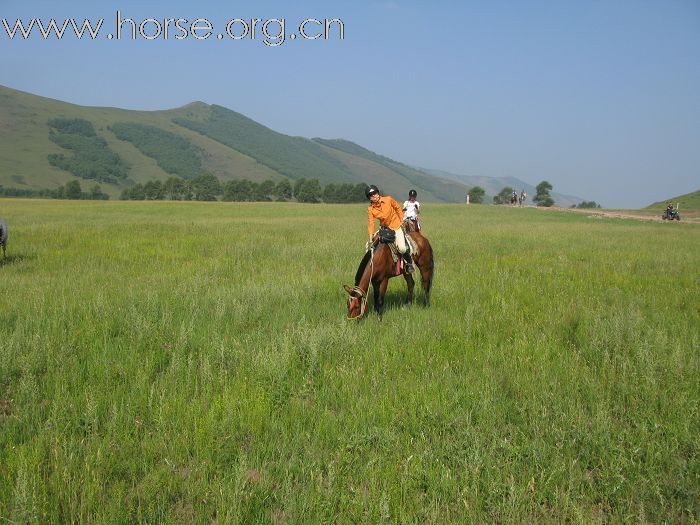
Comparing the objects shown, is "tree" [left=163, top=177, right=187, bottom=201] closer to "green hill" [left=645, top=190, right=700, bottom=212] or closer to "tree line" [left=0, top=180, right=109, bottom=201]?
"tree line" [left=0, top=180, right=109, bottom=201]

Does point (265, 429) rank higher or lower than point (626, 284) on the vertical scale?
lower

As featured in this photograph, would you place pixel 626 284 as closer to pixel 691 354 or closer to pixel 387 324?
pixel 691 354

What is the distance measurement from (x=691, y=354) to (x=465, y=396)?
3749 mm

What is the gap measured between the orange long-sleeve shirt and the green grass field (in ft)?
5.91

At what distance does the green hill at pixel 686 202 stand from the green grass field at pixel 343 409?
209 feet

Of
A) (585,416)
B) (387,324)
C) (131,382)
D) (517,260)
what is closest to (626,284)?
(517,260)

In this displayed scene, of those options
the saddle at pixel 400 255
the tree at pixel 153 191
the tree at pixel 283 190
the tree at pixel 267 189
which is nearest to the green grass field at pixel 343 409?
the saddle at pixel 400 255

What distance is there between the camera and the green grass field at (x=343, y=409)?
3.17 m

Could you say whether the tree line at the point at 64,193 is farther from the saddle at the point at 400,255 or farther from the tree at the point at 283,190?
the saddle at the point at 400,255

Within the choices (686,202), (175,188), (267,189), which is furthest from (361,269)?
(175,188)

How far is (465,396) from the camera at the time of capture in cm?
468

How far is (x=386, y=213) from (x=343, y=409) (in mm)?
4804

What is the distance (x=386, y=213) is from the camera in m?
8.48

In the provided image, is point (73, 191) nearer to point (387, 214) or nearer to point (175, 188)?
point (175, 188)
